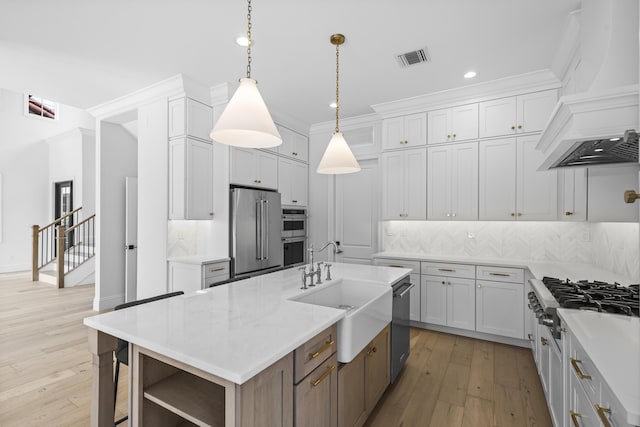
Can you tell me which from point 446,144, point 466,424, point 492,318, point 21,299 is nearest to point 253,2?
point 446,144

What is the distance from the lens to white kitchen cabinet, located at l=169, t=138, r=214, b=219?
370 cm

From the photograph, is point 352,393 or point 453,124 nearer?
point 352,393

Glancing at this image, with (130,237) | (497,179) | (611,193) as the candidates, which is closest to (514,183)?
(497,179)

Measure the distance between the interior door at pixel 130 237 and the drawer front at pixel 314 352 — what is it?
4.14 m

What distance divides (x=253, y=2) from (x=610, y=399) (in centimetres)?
288

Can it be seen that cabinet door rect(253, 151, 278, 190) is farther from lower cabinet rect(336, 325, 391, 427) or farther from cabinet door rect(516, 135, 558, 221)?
cabinet door rect(516, 135, 558, 221)

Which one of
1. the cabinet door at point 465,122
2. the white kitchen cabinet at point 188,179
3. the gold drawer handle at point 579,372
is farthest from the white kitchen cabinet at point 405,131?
the gold drawer handle at point 579,372

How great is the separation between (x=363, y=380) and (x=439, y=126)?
3.28 metres

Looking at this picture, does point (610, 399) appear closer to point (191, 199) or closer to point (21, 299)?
point (191, 199)

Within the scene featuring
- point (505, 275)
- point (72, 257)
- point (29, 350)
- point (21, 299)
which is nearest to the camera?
point (29, 350)

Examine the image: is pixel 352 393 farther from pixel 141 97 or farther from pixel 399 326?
pixel 141 97

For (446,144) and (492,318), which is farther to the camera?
(446,144)

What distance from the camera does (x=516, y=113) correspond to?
12.0ft

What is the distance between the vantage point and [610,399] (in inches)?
38.0
